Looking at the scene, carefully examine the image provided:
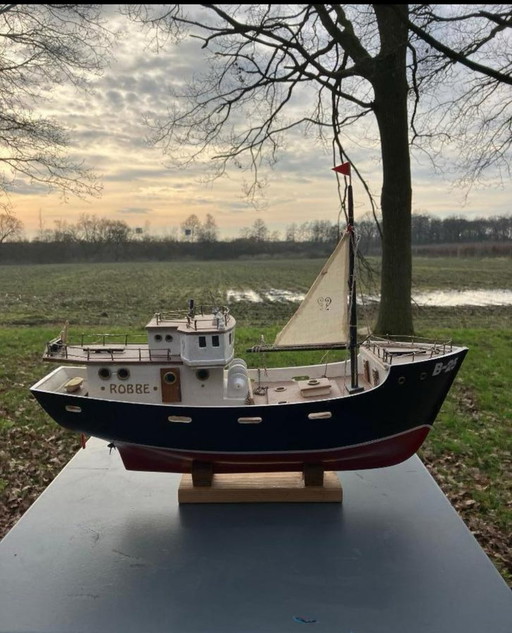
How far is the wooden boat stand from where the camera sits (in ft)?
16.4

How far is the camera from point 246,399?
5.11 m

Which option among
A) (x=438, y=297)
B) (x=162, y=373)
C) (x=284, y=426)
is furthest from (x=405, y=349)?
(x=438, y=297)

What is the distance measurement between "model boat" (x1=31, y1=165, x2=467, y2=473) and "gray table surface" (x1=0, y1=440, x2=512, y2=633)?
0.52 m

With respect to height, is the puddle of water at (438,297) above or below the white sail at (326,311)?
below

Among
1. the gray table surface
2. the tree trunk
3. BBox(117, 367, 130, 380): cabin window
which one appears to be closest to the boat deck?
the gray table surface

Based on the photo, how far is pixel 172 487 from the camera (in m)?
5.39

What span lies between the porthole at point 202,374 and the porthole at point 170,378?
240 millimetres

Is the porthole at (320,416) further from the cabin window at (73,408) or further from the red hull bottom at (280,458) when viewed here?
the cabin window at (73,408)

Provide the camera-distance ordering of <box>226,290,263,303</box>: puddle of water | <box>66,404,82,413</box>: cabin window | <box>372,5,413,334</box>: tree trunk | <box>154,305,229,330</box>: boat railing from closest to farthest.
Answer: <box>66,404,82,413</box>: cabin window < <box>154,305,229,330</box>: boat railing < <box>372,5,413,334</box>: tree trunk < <box>226,290,263,303</box>: puddle of water

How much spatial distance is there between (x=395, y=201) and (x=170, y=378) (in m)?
6.41

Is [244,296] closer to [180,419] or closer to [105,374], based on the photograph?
[105,374]

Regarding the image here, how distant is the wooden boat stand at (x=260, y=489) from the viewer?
197 inches

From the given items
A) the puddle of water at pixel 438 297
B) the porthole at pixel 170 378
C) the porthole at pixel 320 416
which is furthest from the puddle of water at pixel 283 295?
the porthole at pixel 320 416

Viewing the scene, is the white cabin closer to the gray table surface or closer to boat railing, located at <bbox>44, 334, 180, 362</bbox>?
boat railing, located at <bbox>44, 334, 180, 362</bbox>
